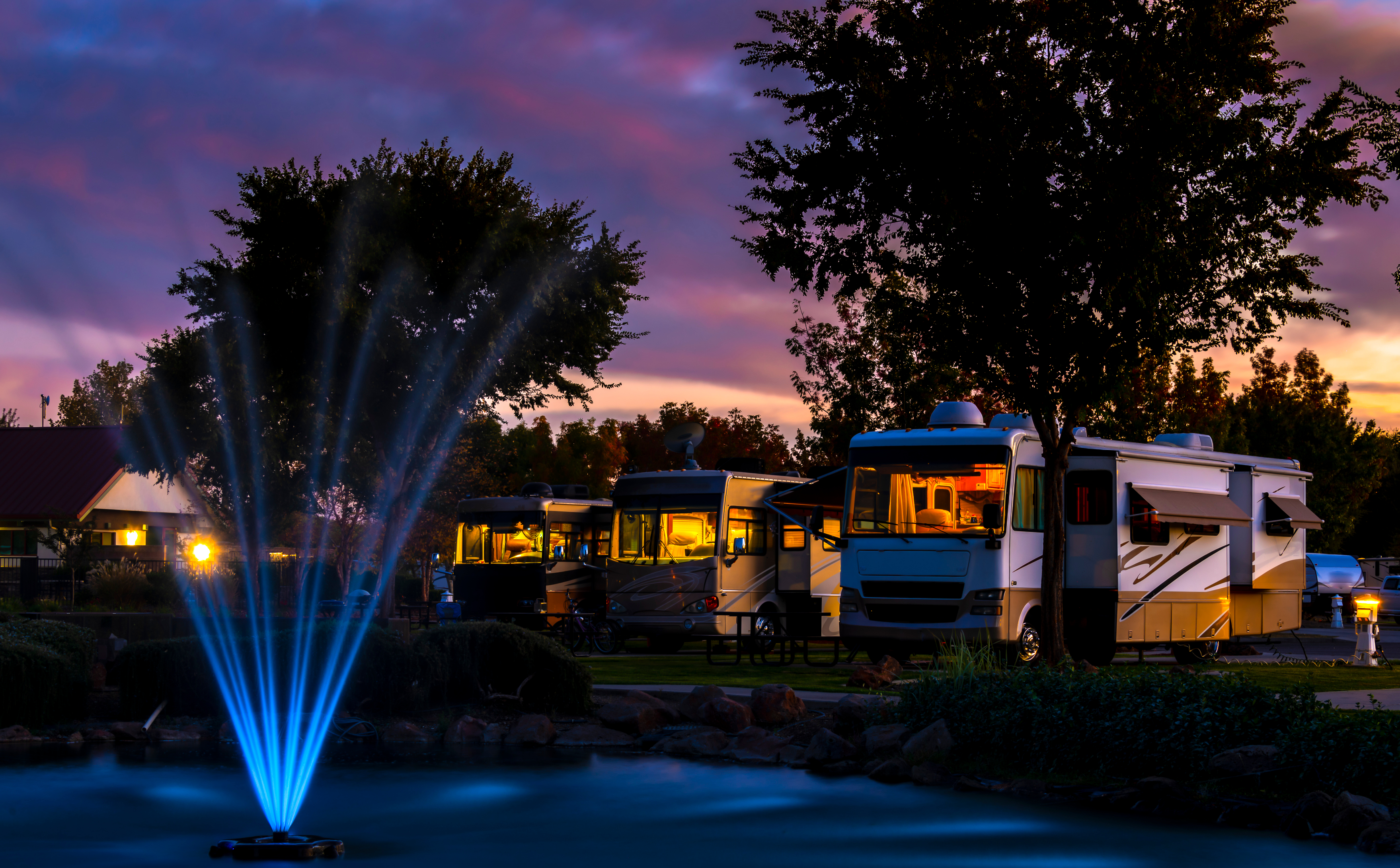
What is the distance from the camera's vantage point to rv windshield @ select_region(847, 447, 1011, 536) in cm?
2122

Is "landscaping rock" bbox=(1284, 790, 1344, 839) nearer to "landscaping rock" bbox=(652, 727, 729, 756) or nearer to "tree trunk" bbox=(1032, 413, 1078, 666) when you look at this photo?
"landscaping rock" bbox=(652, 727, 729, 756)

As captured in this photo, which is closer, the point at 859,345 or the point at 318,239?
the point at 318,239

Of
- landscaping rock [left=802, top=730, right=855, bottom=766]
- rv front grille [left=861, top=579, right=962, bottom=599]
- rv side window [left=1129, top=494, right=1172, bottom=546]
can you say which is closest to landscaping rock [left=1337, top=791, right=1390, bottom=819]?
landscaping rock [left=802, top=730, right=855, bottom=766]

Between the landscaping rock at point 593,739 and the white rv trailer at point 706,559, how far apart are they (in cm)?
1176

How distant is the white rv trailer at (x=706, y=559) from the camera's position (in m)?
27.0

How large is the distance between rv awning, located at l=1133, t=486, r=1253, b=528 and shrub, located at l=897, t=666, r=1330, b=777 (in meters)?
10.0

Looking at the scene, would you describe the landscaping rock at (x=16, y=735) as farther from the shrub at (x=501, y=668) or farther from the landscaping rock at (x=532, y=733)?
the landscaping rock at (x=532, y=733)

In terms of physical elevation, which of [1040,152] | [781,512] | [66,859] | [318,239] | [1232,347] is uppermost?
[318,239]

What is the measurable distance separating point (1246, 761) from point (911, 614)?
35.6ft

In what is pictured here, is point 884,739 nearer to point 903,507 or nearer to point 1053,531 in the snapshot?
point 1053,531

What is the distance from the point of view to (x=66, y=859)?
28.7 feet

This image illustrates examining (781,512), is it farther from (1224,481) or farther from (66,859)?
(66,859)

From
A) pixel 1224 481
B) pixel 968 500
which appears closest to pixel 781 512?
pixel 968 500

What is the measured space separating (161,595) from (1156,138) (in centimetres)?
2590
